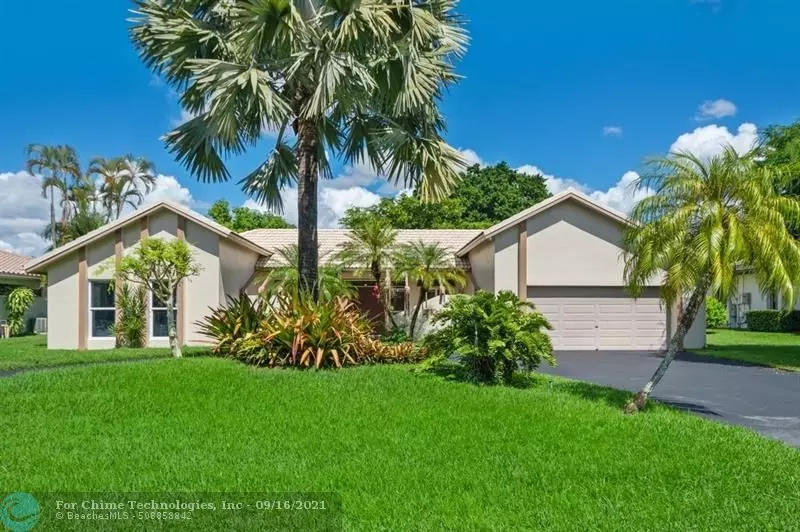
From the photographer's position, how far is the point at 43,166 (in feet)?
124

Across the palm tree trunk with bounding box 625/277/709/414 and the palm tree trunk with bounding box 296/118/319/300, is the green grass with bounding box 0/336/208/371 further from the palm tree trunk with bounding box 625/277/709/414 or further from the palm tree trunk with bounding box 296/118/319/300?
the palm tree trunk with bounding box 625/277/709/414

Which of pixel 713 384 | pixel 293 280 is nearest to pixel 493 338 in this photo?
pixel 713 384

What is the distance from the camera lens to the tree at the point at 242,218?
43.9 m

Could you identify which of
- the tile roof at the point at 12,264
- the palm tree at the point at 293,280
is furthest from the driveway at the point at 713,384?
the tile roof at the point at 12,264

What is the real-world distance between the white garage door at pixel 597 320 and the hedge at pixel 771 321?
12.3 metres

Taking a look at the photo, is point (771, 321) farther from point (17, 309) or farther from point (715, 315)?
point (17, 309)

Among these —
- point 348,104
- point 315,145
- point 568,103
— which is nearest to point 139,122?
point 315,145

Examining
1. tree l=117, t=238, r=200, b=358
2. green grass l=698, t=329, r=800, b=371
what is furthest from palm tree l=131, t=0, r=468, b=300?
green grass l=698, t=329, r=800, b=371

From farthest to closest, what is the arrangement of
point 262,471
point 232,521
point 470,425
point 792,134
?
point 792,134 < point 470,425 < point 262,471 < point 232,521

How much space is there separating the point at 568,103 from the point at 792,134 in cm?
654

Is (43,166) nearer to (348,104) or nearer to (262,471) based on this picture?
(348,104)

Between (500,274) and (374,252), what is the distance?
4379mm

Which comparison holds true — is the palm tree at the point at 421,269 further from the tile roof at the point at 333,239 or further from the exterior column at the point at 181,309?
the exterior column at the point at 181,309

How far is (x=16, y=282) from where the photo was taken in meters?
27.2
